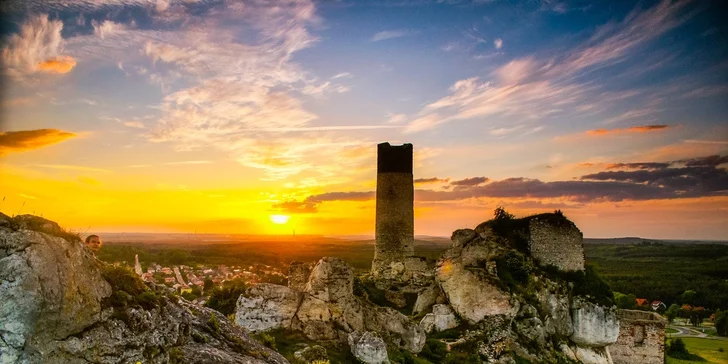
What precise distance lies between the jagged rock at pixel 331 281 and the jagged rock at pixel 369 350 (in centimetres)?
347

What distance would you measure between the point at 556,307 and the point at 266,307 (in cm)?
1660

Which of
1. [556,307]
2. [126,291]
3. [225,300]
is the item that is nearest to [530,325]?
[556,307]

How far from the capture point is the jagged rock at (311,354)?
15.0 metres

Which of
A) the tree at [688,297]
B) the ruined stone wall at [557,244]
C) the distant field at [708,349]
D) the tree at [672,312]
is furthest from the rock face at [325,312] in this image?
the tree at [688,297]

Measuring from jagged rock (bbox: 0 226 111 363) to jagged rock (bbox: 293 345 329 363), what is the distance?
31.0 ft

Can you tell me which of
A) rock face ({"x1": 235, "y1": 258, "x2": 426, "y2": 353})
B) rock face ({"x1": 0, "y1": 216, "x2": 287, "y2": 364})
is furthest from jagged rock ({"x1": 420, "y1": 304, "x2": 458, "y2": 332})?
rock face ({"x1": 0, "y1": 216, "x2": 287, "y2": 364})

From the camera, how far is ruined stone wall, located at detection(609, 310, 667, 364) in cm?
3241

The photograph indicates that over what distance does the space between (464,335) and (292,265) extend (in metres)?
9.15

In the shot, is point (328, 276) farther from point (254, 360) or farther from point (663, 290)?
point (663, 290)

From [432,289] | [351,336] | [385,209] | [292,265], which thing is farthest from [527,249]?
[351,336]

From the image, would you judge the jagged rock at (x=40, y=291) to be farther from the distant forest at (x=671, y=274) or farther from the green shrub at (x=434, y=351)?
the distant forest at (x=671, y=274)

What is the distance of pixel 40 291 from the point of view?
18.7 ft

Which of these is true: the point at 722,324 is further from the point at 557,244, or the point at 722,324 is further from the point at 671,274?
the point at 557,244

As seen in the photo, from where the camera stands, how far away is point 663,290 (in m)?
84.6
